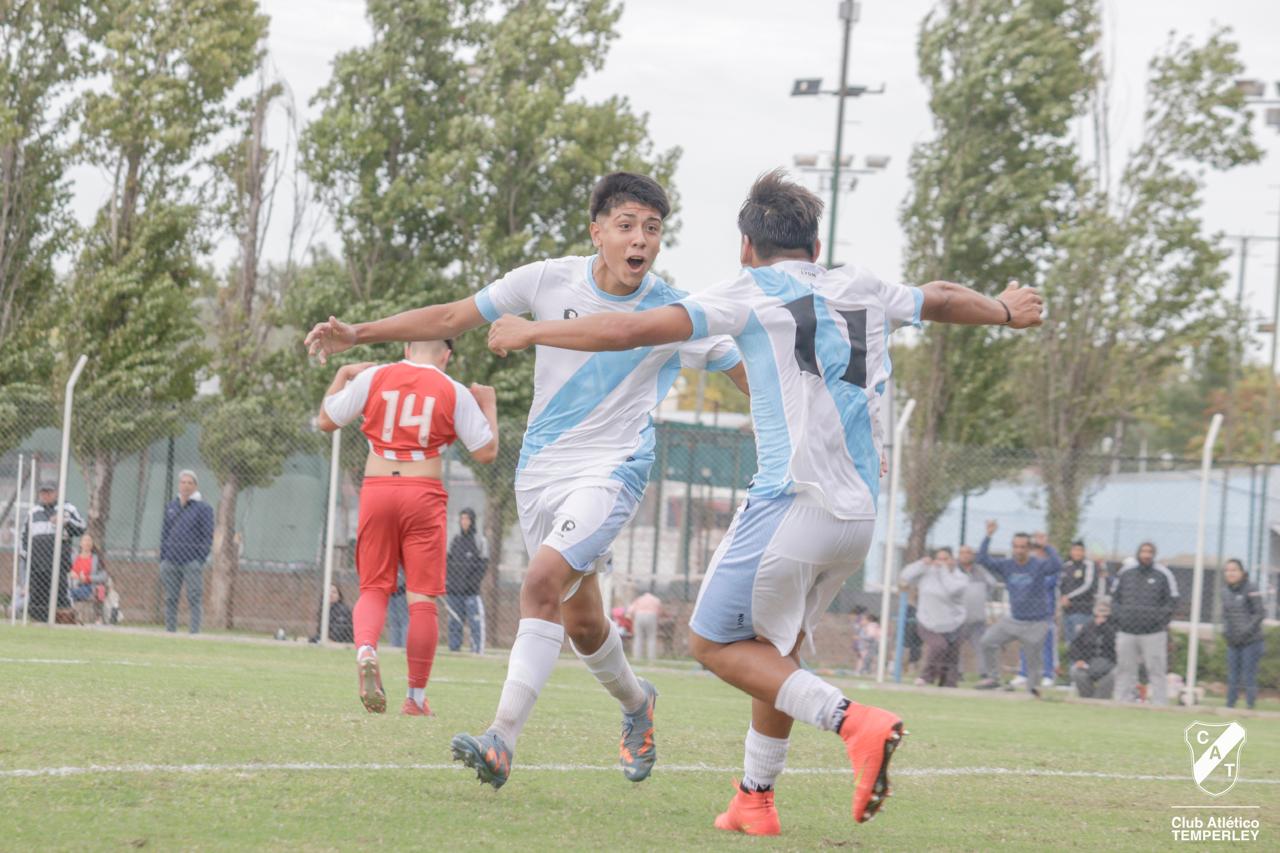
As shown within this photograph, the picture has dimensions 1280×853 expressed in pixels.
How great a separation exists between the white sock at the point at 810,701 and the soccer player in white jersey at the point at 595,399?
3.92ft

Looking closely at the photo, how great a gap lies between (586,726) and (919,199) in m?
19.9

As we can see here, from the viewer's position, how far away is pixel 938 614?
16.5m

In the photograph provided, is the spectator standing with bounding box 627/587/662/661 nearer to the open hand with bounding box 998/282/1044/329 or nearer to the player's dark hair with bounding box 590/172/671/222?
the player's dark hair with bounding box 590/172/671/222

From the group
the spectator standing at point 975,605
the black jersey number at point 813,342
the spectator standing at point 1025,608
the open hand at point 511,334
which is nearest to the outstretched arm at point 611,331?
the open hand at point 511,334

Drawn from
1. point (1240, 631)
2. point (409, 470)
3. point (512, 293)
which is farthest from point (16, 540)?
point (512, 293)

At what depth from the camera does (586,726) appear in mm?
7773

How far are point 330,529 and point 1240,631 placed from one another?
9523mm

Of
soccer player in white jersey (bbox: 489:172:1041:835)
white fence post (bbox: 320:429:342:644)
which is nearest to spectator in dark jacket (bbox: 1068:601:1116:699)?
white fence post (bbox: 320:429:342:644)

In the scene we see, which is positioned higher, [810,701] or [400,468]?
[400,468]

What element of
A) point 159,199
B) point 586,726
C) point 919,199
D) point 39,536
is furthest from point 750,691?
point 919,199

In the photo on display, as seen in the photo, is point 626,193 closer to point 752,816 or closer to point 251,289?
point 752,816

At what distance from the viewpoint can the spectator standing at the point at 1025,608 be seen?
16141 millimetres

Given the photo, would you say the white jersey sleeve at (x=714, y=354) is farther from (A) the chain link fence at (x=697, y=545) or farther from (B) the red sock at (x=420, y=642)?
(A) the chain link fence at (x=697, y=545)

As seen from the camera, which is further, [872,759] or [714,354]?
[714,354]
